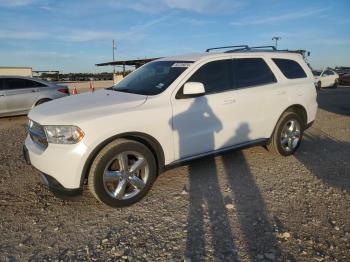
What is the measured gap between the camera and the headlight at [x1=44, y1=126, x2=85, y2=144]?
12.6 feet

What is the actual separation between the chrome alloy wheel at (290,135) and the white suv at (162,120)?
0.02m

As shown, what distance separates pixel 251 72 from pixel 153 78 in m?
1.63

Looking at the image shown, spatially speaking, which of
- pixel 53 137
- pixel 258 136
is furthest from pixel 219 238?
pixel 258 136

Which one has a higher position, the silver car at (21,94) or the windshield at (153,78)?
the windshield at (153,78)

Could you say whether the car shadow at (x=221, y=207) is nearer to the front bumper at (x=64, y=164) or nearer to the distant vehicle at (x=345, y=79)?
the front bumper at (x=64, y=164)

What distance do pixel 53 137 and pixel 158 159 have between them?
1.32 metres

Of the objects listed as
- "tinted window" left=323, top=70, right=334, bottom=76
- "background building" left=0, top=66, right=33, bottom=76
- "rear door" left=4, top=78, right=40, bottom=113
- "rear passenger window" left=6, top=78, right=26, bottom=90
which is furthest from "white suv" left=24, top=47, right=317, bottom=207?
"background building" left=0, top=66, right=33, bottom=76

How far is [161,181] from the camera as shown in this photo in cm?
508

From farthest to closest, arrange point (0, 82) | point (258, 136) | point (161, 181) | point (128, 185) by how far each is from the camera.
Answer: point (0, 82)
point (258, 136)
point (161, 181)
point (128, 185)

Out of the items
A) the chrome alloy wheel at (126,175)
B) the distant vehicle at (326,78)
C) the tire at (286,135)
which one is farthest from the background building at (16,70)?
the chrome alloy wheel at (126,175)

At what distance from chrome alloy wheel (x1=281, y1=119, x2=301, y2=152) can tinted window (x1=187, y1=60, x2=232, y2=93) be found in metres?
1.61

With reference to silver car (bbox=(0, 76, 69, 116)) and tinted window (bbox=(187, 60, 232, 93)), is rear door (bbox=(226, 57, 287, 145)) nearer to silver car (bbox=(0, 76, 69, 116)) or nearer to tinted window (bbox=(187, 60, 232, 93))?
tinted window (bbox=(187, 60, 232, 93))

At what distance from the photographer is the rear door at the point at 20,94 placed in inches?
417

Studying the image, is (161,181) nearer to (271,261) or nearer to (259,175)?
(259,175)
